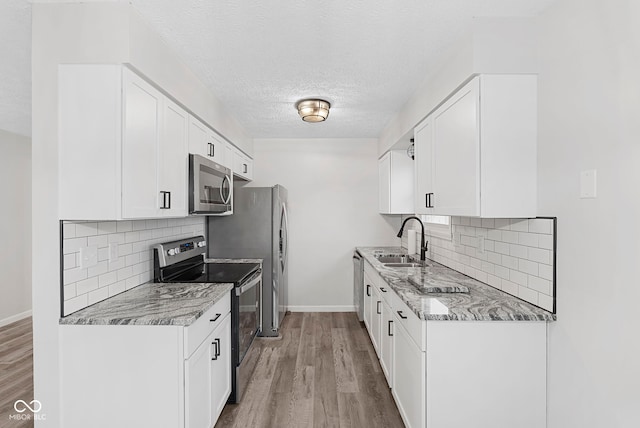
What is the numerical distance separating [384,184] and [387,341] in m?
2.22

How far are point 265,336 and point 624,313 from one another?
3177 mm

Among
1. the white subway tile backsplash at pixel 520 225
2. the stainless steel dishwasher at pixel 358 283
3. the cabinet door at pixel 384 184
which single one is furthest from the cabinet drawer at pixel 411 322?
the cabinet door at pixel 384 184

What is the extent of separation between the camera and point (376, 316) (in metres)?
3.14

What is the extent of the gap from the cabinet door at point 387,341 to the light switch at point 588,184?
55.4 inches

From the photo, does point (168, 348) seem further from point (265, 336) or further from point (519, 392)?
point (265, 336)

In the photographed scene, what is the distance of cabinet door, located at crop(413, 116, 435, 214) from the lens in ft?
8.15

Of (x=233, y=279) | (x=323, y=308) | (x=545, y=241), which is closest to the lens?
(x=545, y=241)

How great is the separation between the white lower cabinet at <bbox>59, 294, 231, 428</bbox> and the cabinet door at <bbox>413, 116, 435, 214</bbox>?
1.85 m

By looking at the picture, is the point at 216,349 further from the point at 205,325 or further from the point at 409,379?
the point at 409,379

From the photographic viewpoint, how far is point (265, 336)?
3742 millimetres

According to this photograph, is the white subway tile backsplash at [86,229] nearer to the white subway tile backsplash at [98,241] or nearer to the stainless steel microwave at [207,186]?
the white subway tile backsplash at [98,241]

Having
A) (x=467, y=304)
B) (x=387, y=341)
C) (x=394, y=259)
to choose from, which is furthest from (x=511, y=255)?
(x=394, y=259)

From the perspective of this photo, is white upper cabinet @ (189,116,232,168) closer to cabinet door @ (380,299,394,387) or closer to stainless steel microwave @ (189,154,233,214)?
stainless steel microwave @ (189,154,233,214)

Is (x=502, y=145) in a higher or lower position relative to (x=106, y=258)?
higher
